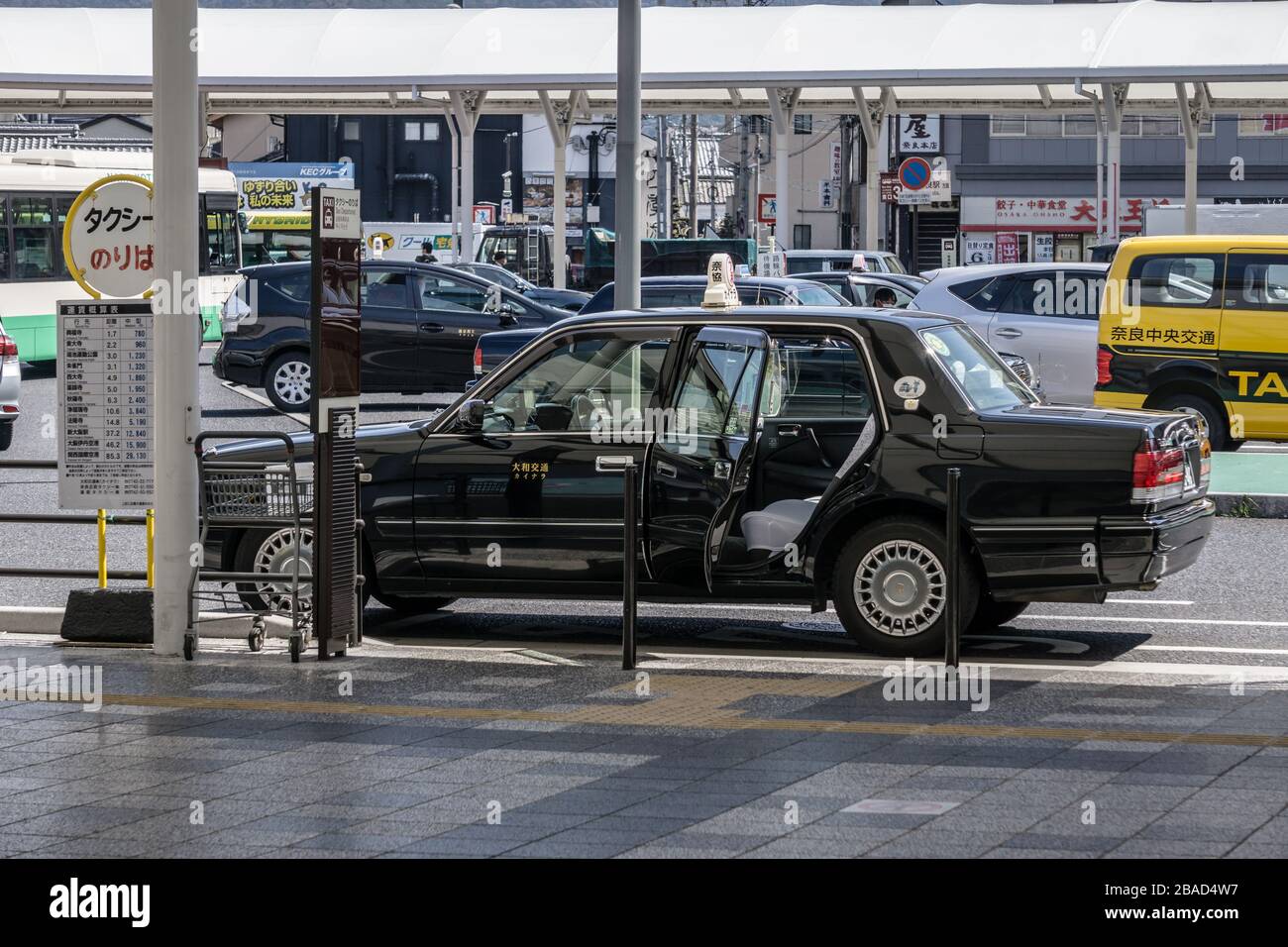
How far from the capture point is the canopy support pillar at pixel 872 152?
3503 centimetres

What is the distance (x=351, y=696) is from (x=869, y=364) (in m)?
3.00

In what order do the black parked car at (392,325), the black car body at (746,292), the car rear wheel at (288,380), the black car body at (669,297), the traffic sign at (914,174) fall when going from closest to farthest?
the black car body at (746,292) → the black car body at (669,297) → the black parked car at (392,325) → the car rear wheel at (288,380) → the traffic sign at (914,174)

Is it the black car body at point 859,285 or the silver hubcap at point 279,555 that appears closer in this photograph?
the silver hubcap at point 279,555

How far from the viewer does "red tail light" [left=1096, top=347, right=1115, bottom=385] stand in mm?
16500

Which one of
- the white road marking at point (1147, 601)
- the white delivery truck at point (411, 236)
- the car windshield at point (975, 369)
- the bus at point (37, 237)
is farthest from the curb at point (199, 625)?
the white delivery truck at point (411, 236)

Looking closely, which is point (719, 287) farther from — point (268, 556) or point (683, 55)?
point (683, 55)

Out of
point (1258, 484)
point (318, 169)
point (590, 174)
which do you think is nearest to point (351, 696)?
point (1258, 484)

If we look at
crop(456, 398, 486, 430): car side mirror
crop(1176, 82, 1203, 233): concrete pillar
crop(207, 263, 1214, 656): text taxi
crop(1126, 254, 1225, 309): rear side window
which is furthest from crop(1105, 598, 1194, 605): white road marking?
crop(1176, 82, 1203, 233): concrete pillar

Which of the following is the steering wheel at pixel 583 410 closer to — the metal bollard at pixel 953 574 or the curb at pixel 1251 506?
the metal bollard at pixel 953 574

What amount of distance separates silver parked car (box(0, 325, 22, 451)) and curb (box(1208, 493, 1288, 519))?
11.1 meters

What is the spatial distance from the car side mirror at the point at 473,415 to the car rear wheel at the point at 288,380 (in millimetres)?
13456

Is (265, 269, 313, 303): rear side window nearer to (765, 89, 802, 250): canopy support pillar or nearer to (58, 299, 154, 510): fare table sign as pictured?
(58, 299, 154, 510): fare table sign

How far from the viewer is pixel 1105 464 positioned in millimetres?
8688
